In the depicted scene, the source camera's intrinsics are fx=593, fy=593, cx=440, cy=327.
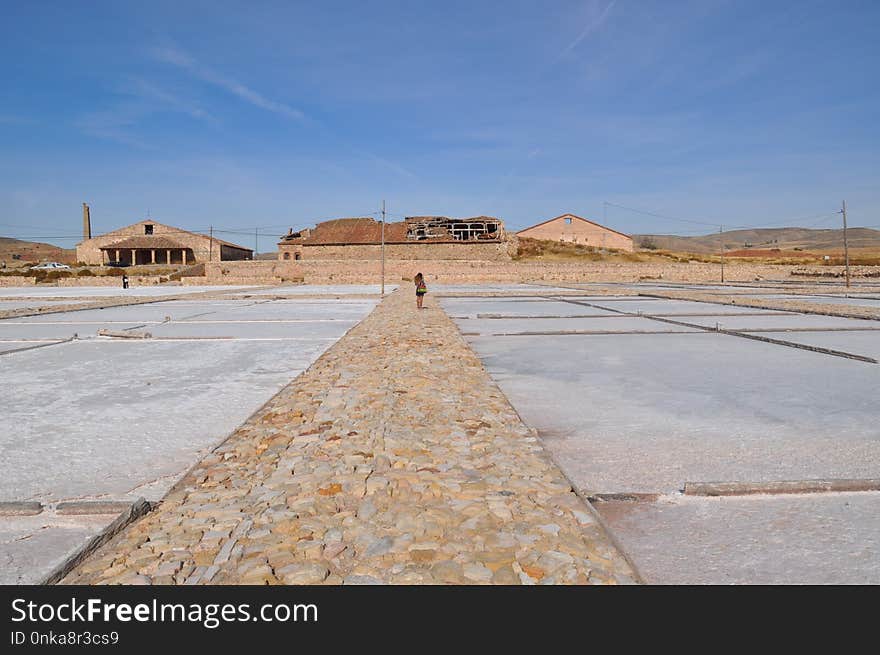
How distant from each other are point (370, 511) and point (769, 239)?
187 meters

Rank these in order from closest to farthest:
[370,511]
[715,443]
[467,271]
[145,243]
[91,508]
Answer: [370,511]
[91,508]
[715,443]
[467,271]
[145,243]

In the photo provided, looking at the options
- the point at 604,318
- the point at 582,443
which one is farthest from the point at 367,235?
the point at 582,443

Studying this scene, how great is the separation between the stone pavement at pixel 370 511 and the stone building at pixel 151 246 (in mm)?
60876

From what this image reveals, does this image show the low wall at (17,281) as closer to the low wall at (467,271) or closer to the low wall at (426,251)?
the low wall at (467,271)

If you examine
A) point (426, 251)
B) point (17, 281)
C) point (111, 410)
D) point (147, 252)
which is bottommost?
point (111, 410)

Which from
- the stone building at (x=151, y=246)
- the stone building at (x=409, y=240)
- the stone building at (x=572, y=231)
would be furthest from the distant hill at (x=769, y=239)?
the stone building at (x=151, y=246)

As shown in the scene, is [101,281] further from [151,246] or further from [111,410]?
[111,410]

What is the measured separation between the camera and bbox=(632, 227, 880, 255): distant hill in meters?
143

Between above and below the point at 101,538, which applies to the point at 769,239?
above

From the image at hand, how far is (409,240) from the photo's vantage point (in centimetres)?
6044

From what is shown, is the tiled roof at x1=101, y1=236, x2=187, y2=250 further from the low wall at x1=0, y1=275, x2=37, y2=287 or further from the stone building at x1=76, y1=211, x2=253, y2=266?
the low wall at x1=0, y1=275, x2=37, y2=287

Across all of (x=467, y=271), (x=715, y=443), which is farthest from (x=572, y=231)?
(x=715, y=443)

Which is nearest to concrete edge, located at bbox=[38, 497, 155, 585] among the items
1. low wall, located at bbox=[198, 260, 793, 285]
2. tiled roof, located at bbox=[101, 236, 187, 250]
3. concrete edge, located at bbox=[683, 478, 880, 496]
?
concrete edge, located at bbox=[683, 478, 880, 496]

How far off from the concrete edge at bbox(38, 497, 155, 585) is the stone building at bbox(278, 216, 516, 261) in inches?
2219
